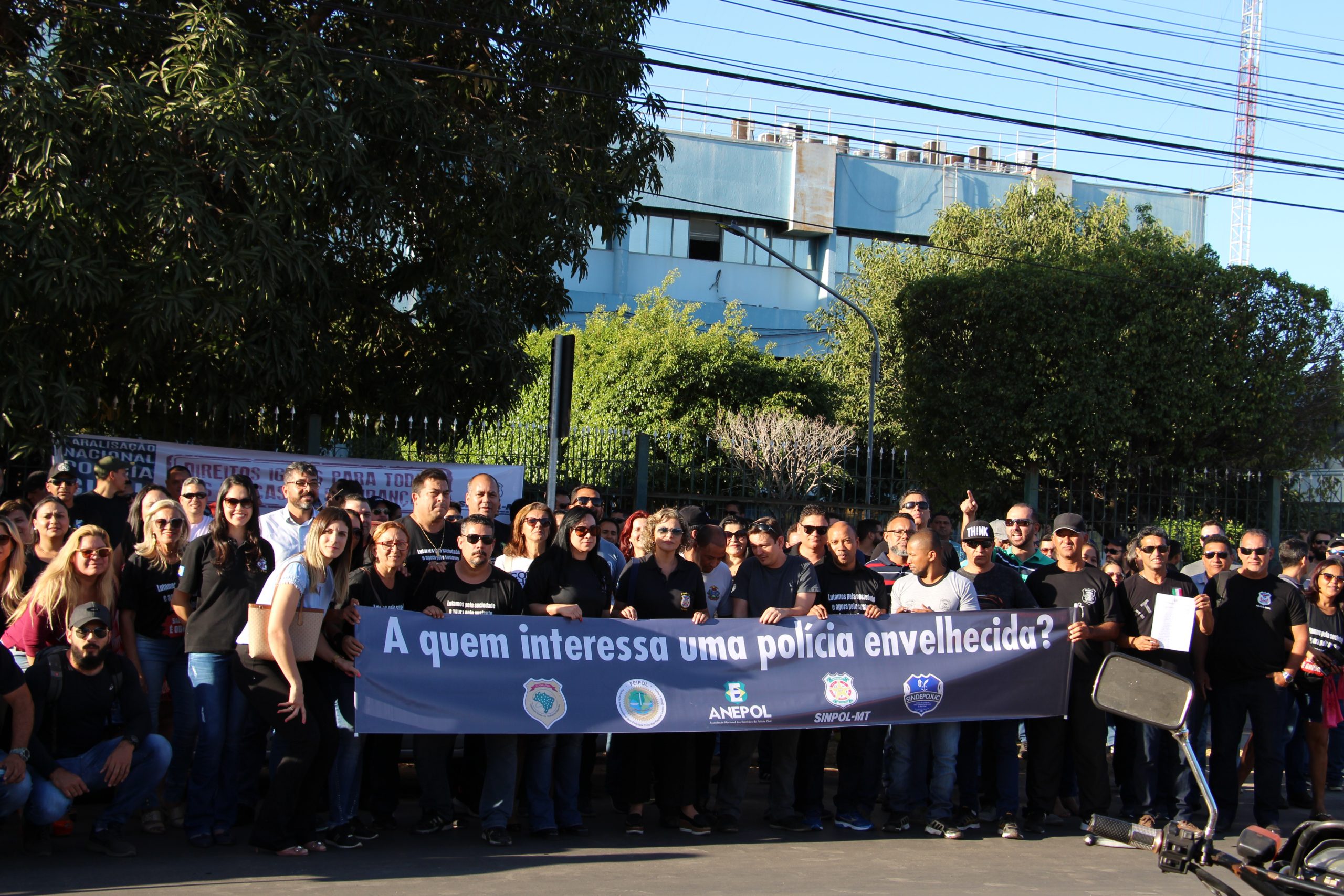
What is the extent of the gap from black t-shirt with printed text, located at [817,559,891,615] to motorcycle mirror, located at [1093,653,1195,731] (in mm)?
4544

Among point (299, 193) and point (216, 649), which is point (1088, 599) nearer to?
point (216, 649)

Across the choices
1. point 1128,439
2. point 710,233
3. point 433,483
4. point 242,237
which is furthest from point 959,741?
point 710,233

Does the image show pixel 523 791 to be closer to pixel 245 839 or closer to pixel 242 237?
pixel 245 839

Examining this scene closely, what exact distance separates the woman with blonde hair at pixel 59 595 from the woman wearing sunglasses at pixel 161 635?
257mm

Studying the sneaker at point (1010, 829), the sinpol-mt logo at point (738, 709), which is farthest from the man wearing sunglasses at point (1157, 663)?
the sinpol-mt logo at point (738, 709)

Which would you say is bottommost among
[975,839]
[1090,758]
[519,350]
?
[975,839]

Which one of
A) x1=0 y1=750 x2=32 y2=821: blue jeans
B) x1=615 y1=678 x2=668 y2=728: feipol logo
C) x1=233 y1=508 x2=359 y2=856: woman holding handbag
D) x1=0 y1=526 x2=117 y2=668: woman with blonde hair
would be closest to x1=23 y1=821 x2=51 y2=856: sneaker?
x1=0 y1=750 x2=32 y2=821: blue jeans

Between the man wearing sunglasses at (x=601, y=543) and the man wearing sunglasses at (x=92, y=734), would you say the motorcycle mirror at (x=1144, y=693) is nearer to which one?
the man wearing sunglasses at (x=601, y=543)

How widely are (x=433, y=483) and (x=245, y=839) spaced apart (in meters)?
2.46

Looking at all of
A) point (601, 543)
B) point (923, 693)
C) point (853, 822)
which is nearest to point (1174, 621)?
point (923, 693)

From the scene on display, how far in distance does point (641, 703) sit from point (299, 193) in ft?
20.2

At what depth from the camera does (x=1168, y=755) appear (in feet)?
26.8

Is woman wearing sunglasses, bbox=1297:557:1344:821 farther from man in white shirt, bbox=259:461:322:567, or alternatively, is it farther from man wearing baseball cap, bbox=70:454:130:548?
man wearing baseball cap, bbox=70:454:130:548

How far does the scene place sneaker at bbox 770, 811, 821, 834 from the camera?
7.79 meters
